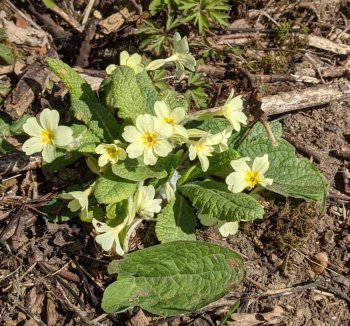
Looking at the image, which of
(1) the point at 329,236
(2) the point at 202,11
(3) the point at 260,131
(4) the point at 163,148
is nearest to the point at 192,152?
(4) the point at 163,148

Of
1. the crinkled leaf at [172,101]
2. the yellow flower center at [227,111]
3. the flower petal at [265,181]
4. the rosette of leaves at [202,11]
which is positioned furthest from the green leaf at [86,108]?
the rosette of leaves at [202,11]

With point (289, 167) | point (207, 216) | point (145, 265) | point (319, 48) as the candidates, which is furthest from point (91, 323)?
point (319, 48)

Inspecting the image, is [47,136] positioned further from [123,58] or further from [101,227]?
[123,58]

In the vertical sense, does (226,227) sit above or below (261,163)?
below

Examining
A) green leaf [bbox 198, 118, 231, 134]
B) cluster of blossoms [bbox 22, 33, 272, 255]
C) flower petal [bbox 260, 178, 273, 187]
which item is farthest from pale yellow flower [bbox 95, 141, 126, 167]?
flower petal [bbox 260, 178, 273, 187]

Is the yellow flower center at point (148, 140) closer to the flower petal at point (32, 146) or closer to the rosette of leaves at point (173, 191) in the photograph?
the rosette of leaves at point (173, 191)
